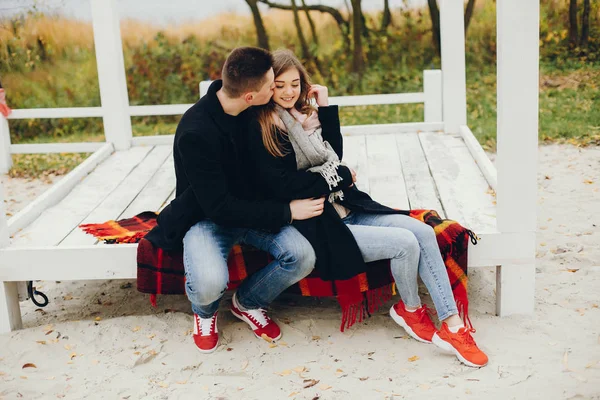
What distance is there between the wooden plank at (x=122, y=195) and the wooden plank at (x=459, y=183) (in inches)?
69.0

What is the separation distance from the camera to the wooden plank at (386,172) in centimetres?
447

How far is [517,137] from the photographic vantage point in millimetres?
3654

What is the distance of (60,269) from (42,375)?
1.80 feet

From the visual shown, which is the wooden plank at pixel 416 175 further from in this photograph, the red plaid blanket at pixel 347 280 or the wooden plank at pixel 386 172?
the red plaid blanket at pixel 347 280

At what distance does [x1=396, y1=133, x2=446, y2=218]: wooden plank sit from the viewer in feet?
14.2

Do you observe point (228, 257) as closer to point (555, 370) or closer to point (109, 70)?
point (555, 370)

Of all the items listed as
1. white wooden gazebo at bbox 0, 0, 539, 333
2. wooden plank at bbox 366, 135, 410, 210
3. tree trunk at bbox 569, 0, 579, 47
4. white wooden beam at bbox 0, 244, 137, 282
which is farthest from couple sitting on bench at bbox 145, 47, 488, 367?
tree trunk at bbox 569, 0, 579, 47

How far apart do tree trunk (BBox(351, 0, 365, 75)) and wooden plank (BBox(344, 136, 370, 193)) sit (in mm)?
3921

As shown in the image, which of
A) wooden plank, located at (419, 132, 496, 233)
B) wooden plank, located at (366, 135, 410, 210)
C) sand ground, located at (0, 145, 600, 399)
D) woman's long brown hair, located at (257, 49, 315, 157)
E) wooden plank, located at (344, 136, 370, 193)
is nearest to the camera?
sand ground, located at (0, 145, 600, 399)

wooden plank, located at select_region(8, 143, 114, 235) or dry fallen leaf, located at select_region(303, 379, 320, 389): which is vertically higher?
wooden plank, located at select_region(8, 143, 114, 235)

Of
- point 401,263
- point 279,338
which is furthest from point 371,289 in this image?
point 279,338

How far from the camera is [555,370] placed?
10.8ft

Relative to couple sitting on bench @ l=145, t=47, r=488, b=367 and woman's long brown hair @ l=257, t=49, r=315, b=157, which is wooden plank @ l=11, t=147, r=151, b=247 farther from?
woman's long brown hair @ l=257, t=49, r=315, b=157

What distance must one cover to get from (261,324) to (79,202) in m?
1.60
